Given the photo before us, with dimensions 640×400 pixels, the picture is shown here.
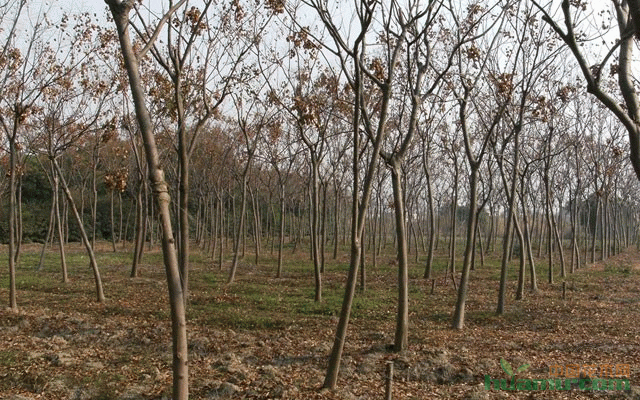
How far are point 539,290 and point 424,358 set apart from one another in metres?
8.77

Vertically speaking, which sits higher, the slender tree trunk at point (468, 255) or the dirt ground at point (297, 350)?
the slender tree trunk at point (468, 255)

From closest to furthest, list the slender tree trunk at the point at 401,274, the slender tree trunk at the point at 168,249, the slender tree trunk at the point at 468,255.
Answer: the slender tree trunk at the point at 168,249, the slender tree trunk at the point at 401,274, the slender tree trunk at the point at 468,255

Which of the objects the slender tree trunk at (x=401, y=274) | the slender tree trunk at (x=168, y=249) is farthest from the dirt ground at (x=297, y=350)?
the slender tree trunk at (x=168, y=249)

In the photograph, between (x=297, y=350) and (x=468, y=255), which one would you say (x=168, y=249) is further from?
(x=468, y=255)

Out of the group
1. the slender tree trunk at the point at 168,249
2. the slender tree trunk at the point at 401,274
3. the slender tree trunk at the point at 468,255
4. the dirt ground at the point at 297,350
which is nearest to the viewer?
the slender tree trunk at the point at 168,249

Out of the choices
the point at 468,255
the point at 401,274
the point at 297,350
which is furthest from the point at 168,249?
the point at 468,255

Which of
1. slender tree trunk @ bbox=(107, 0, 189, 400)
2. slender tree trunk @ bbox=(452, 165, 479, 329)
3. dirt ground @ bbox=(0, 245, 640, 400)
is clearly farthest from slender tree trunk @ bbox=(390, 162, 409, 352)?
slender tree trunk @ bbox=(107, 0, 189, 400)

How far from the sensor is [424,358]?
739cm

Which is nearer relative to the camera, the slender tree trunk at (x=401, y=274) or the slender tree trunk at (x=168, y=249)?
the slender tree trunk at (x=168, y=249)

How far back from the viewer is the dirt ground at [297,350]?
20.4ft

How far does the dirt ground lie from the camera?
20.4 ft

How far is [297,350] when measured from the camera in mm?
8016

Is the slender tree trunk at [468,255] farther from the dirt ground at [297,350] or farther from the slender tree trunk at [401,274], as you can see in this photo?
the slender tree trunk at [401,274]

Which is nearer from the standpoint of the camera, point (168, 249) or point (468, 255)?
point (168, 249)
